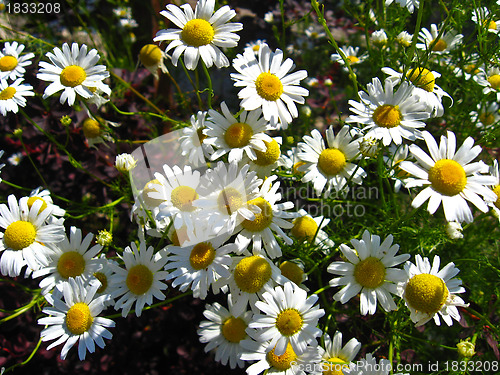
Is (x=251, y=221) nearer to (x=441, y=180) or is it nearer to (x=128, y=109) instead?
(x=441, y=180)

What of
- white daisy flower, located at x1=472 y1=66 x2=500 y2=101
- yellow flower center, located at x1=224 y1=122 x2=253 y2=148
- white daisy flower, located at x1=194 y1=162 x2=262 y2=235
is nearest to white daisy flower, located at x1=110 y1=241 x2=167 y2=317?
white daisy flower, located at x1=194 y1=162 x2=262 y2=235

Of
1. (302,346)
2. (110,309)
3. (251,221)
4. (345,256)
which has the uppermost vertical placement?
(251,221)

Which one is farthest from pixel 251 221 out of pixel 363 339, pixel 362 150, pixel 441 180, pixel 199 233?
pixel 363 339

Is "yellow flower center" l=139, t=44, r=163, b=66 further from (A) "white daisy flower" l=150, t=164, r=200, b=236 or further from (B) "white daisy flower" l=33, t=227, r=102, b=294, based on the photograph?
(B) "white daisy flower" l=33, t=227, r=102, b=294

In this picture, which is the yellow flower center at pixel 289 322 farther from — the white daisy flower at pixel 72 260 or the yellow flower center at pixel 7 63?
the yellow flower center at pixel 7 63

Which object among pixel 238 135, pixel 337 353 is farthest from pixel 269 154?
pixel 337 353

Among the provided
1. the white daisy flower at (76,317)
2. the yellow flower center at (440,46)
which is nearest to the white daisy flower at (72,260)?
the white daisy flower at (76,317)

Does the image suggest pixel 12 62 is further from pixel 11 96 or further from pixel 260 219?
pixel 260 219
